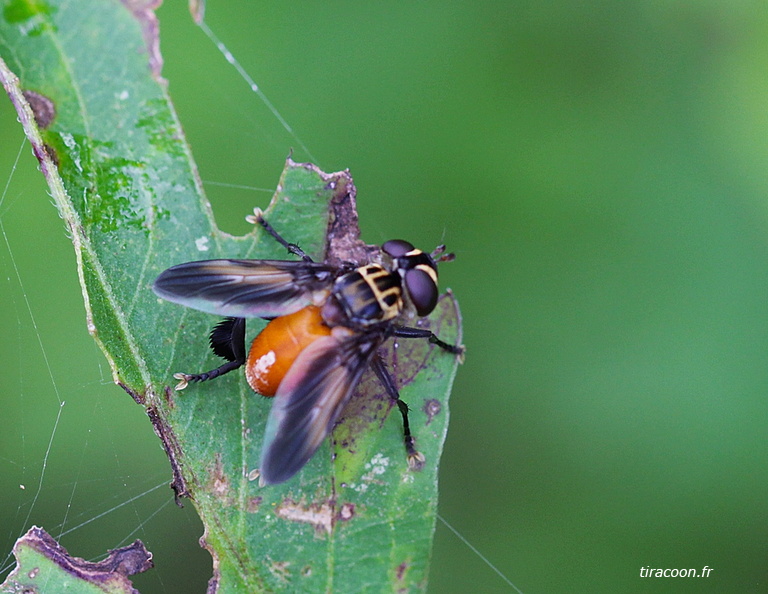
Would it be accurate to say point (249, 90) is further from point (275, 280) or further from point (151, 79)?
point (275, 280)

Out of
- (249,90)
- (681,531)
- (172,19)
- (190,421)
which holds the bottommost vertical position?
(681,531)

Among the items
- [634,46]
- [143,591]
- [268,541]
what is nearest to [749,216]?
[634,46]

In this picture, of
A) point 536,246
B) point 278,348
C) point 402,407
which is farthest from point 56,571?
point 536,246

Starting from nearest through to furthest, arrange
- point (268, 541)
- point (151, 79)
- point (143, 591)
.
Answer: point (268, 541)
point (151, 79)
point (143, 591)

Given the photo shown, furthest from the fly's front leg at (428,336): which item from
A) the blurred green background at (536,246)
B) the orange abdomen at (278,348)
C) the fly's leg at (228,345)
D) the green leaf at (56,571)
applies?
the green leaf at (56,571)

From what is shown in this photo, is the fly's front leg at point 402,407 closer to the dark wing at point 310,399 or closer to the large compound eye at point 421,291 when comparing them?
the dark wing at point 310,399
